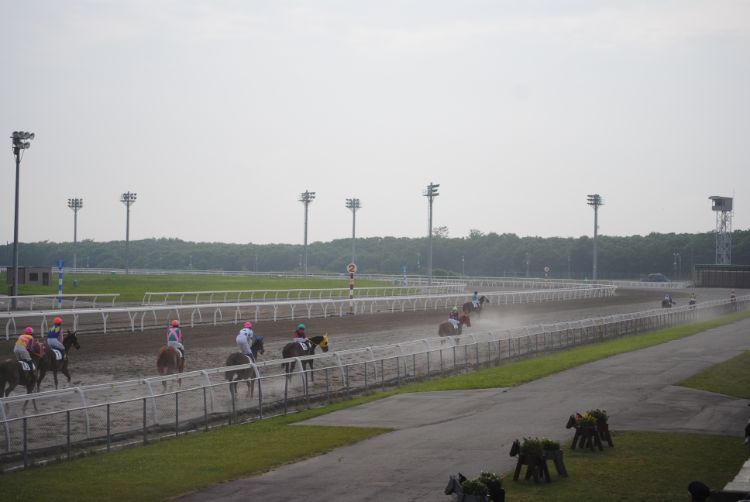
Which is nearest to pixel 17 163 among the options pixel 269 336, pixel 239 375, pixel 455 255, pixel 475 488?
pixel 269 336

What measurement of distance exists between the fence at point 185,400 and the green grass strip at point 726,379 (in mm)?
6881

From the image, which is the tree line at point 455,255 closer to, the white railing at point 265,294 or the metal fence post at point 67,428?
the white railing at point 265,294

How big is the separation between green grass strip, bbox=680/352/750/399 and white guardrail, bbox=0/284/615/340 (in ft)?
70.0

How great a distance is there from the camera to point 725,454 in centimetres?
1461

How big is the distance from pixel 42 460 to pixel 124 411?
1.78 metres

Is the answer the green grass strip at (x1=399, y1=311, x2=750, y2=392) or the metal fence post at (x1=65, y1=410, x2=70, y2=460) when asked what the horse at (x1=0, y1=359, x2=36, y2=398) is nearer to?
the metal fence post at (x1=65, y1=410, x2=70, y2=460)

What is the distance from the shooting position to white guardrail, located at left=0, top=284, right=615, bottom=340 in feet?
118

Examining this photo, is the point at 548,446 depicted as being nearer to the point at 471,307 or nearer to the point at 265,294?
the point at 471,307

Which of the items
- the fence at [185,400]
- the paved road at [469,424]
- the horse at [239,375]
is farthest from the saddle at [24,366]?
the paved road at [469,424]

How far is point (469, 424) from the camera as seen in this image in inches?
699

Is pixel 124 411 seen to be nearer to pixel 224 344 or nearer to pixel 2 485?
pixel 2 485

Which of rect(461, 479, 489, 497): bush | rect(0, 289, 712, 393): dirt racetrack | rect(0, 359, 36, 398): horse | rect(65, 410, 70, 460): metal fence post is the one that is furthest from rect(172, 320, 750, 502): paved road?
rect(0, 289, 712, 393): dirt racetrack

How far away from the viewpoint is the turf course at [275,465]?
40.0 feet

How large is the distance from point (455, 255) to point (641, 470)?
16019 cm
